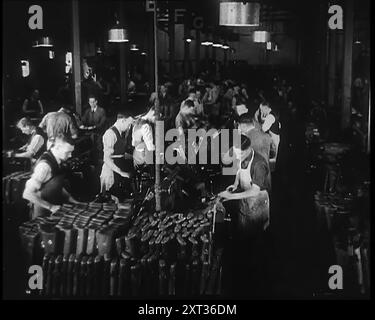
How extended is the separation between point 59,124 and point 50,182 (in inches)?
11.4

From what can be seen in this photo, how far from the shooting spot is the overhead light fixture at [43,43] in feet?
12.5

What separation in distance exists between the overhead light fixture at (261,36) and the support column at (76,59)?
844 mm

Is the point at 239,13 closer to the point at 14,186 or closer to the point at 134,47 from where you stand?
the point at 134,47

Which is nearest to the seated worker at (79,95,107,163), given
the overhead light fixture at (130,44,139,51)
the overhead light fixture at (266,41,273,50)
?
the overhead light fixture at (130,44,139,51)

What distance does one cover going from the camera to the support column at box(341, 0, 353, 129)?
3.71 meters

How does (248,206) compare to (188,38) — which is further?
(248,206)

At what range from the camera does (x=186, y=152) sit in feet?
12.5

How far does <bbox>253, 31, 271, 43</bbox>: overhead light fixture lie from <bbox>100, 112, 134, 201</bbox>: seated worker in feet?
2.32

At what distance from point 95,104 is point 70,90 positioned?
5.4 inches

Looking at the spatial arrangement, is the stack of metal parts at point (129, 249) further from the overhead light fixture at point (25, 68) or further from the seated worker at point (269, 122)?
the overhead light fixture at point (25, 68)

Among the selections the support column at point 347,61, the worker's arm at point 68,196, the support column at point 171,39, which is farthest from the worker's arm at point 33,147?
the support column at point 347,61

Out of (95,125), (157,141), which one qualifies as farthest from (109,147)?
(157,141)

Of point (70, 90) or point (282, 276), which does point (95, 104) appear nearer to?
point (70, 90)
